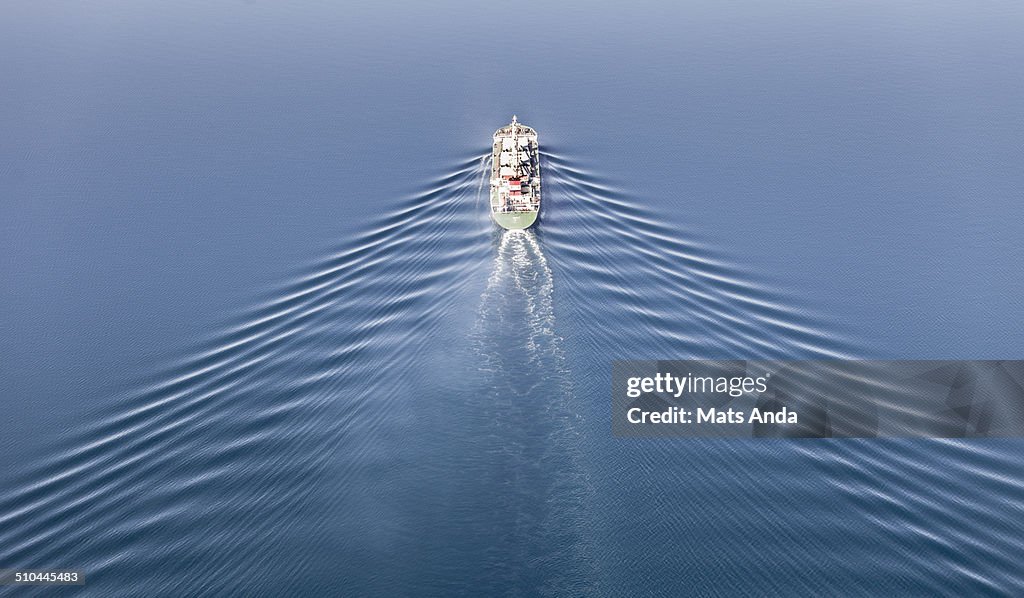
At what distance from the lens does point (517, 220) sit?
55.1 m

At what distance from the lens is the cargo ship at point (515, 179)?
5522 cm

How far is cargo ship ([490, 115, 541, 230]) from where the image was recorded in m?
55.2

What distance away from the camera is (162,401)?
1768 inches

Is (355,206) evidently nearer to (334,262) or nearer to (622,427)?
(334,262)
